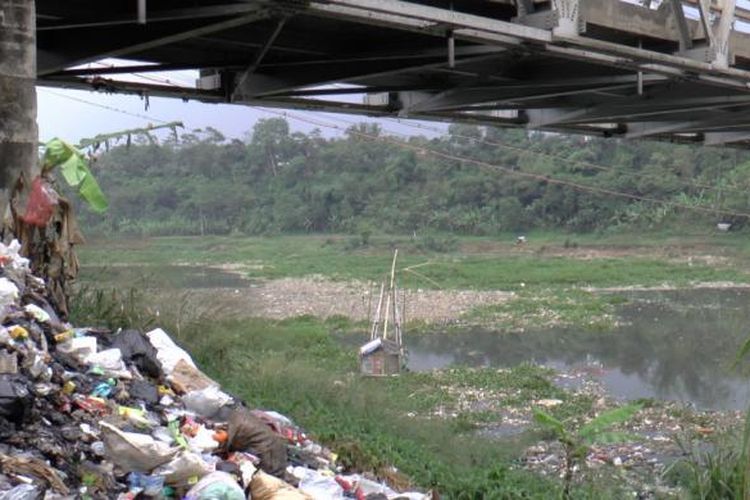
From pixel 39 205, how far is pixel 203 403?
1415mm

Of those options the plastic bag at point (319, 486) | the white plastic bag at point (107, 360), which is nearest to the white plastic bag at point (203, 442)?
the plastic bag at point (319, 486)

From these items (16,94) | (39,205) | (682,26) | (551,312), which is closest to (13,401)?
(39,205)

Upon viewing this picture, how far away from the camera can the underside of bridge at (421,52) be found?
5.72m

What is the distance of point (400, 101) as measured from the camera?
344 inches

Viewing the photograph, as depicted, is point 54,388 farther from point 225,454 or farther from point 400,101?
point 400,101

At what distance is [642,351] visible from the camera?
59.4 feet

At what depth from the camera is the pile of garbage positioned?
3477 millimetres

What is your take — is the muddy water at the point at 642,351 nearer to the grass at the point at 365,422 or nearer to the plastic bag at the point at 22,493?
the grass at the point at 365,422

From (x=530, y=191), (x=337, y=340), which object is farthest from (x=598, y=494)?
(x=530, y=191)

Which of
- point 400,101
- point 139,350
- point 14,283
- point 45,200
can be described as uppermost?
point 400,101

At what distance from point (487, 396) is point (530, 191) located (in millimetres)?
28519

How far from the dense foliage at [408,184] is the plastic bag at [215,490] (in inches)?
1223

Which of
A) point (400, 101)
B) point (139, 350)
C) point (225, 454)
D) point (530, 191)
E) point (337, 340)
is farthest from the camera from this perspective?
point (530, 191)

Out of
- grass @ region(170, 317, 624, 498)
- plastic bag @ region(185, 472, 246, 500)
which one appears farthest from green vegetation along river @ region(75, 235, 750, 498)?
plastic bag @ region(185, 472, 246, 500)
